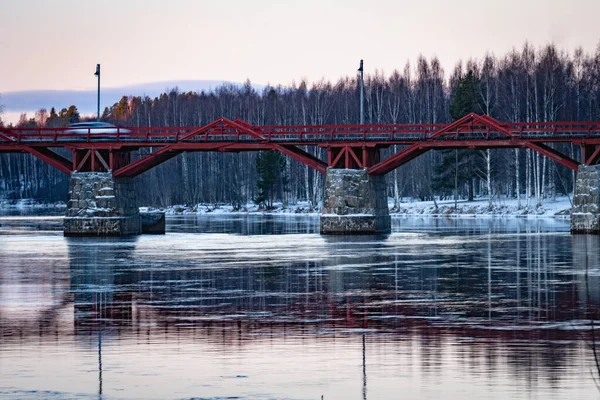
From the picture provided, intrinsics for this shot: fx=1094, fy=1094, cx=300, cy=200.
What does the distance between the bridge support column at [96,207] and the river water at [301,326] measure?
25109 mm

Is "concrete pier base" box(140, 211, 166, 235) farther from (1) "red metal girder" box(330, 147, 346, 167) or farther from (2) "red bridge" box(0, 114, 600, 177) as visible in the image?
(1) "red metal girder" box(330, 147, 346, 167)

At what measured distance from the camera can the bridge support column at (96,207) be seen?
6819 cm

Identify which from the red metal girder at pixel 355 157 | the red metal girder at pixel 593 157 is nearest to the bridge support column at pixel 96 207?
the red metal girder at pixel 355 157

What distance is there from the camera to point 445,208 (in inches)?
3937

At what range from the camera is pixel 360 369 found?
16.0m

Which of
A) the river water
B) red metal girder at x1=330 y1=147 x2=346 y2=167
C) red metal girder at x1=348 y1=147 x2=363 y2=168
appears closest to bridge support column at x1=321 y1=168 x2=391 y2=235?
red metal girder at x1=348 y1=147 x2=363 y2=168

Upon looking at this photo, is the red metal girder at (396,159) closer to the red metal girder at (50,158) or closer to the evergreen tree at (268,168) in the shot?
the red metal girder at (50,158)

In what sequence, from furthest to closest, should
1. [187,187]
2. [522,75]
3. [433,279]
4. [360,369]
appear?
1. [187,187]
2. [522,75]
3. [433,279]
4. [360,369]

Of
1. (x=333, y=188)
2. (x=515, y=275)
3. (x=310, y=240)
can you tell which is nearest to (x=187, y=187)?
(x=333, y=188)

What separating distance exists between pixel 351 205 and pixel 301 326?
46.2m

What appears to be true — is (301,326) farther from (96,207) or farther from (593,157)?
(96,207)

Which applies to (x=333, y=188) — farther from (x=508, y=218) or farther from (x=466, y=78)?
(x=466, y=78)

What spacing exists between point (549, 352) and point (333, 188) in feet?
164

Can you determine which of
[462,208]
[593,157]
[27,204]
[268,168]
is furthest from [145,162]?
[27,204]
